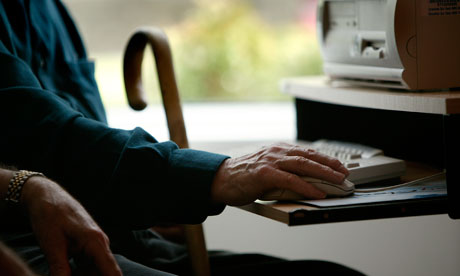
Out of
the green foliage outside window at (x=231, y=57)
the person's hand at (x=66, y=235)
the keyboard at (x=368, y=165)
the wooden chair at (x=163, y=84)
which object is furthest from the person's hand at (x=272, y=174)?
the green foliage outside window at (x=231, y=57)

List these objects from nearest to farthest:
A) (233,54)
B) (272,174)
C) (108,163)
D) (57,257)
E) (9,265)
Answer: (9,265)
(57,257)
(272,174)
(108,163)
(233,54)

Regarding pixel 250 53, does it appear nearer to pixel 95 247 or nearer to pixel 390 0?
pixel 390 0

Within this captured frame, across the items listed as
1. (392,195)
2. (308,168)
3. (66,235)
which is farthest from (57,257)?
(392,195)

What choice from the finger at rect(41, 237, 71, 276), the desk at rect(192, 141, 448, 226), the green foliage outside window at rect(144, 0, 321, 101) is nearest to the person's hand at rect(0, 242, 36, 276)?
the finger at rect(41, 237, 71, 276)

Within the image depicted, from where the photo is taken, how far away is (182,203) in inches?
40.1

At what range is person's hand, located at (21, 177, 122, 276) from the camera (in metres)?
0.85

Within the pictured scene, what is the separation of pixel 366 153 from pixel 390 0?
0.29m

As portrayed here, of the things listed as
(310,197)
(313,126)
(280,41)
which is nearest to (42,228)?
(310,197)

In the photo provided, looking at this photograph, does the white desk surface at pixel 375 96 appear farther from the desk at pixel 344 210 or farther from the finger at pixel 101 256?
Answer: the finger at pixel 101 256

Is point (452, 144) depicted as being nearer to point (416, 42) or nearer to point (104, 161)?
point (416, 42)

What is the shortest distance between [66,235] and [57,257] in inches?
1.2

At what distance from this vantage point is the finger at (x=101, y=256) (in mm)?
849

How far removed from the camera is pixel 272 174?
0.95 meters

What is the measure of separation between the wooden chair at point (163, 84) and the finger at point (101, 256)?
0.48 meters
